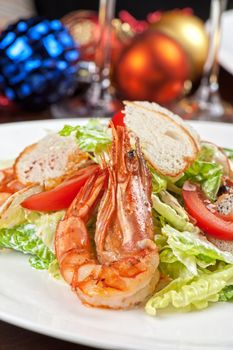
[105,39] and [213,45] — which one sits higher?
[105,39]

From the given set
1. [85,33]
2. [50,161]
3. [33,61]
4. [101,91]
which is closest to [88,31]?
[85,33]

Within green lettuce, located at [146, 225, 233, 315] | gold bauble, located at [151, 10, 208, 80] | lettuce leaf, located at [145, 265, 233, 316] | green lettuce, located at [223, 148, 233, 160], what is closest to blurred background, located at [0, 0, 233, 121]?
gold bauble, located at [151, 10, 208, 80]

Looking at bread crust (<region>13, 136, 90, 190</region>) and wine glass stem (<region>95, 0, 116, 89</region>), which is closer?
bread crust (<region>13, 136, 90, 190</region>)

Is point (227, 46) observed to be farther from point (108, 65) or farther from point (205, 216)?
point (205, 216)

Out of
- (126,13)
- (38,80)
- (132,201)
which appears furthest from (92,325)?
(126,13)

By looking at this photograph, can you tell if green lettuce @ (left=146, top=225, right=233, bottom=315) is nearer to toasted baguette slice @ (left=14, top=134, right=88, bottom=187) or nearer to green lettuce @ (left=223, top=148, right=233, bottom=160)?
toasted baguette slice @ (left=14, top=134, right=88, bottom=187)

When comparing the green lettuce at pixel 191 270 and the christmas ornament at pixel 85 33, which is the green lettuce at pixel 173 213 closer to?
the green lettuce at pixel 191 270
